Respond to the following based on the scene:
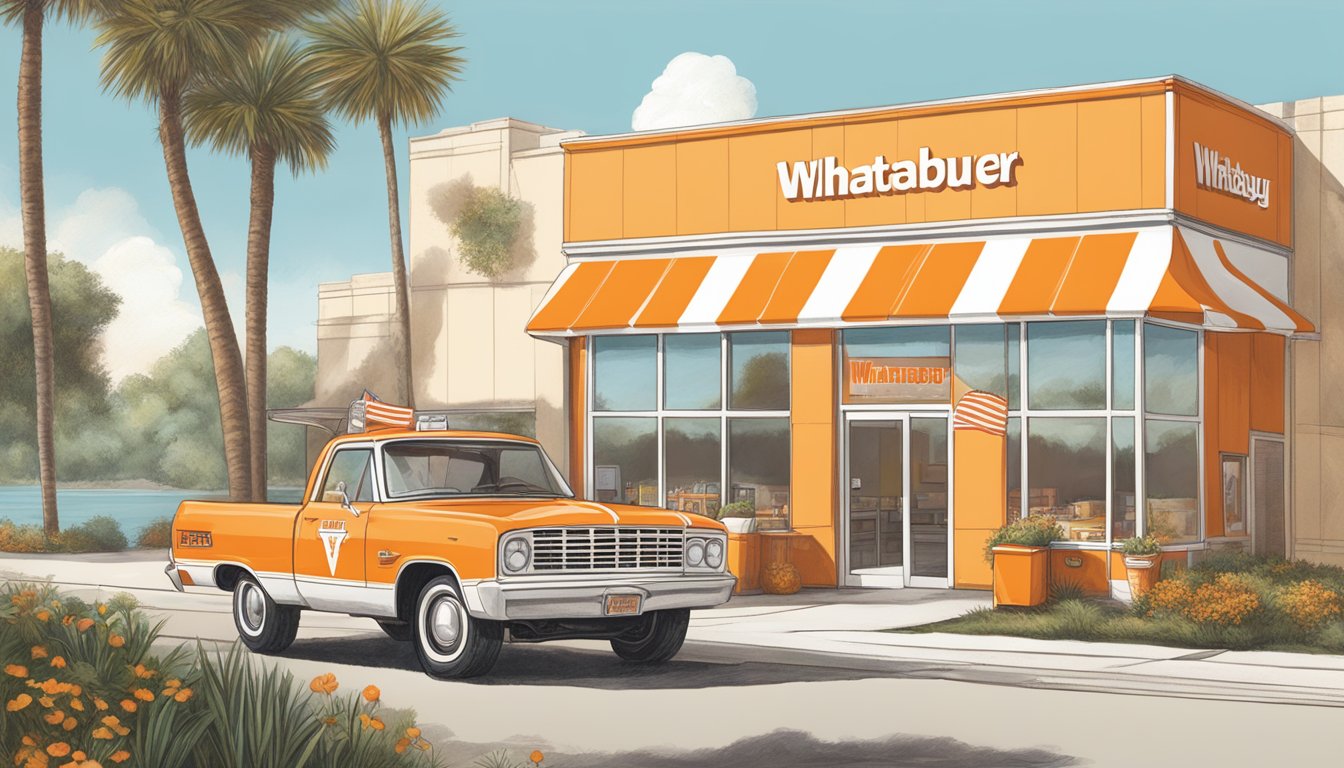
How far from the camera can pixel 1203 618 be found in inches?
717

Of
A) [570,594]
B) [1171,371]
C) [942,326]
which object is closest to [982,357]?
[942,326]

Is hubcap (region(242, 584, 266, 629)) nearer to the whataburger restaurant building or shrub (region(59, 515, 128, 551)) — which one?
the whataburger restaurant building

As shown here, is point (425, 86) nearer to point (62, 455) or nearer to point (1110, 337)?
point (1110, 337)

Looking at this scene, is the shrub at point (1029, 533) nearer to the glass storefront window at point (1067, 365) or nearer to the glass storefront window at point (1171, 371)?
the glass storefront window at point (1067, 365)

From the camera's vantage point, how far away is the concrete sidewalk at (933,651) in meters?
14.4

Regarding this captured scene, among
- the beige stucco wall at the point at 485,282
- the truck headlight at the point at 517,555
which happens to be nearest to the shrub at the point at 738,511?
the truck headlight at the point at 517,555

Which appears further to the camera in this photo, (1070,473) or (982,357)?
(982,357)

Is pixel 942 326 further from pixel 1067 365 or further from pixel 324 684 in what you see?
pixel 324 684

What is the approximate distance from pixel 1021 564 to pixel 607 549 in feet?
27.0

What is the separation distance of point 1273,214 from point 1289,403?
9.94 ft

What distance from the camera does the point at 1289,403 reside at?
26562 mm

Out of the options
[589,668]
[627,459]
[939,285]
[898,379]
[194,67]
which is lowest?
[589,668]

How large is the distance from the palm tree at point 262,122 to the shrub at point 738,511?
16898 millimetres

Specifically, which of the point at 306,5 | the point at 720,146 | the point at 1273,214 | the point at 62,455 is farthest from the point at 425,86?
the point at 62,455
